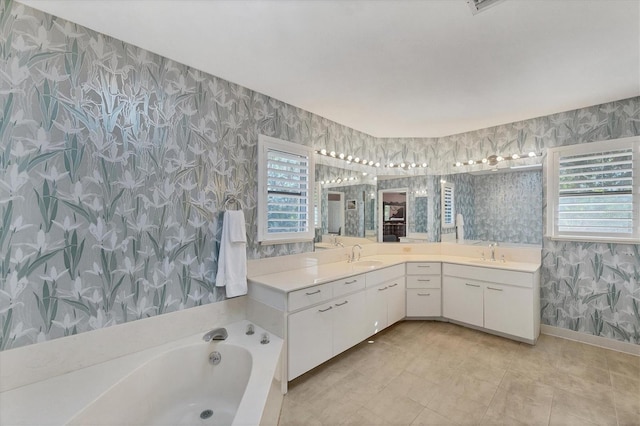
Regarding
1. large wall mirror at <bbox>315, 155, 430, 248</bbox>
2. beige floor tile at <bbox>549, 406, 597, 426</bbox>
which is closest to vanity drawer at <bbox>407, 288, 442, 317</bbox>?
large wall mirror at <bbox>315, 155, 430, 248</bbox>

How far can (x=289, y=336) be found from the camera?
2191 millimetres

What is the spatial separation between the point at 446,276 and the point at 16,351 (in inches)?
153

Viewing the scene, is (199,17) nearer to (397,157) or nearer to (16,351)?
(16,351)

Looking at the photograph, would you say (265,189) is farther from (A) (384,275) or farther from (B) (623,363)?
(B) (623,363)

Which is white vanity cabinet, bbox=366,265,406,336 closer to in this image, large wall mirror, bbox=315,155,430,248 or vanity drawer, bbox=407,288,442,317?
vanity drawer, bbox=407,288,442,317

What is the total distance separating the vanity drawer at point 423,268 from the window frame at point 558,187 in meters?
1.30

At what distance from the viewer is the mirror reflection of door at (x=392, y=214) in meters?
3.98

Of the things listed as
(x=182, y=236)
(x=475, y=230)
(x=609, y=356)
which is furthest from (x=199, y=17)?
(x=609, y=356)

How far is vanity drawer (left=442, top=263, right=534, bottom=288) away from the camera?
296 centimetres

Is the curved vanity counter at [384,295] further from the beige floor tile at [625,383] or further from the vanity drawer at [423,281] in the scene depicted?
the beige floor tile at [625,383]

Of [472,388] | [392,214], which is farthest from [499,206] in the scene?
[472,388]

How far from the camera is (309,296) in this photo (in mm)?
2332

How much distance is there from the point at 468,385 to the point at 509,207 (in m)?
2.40

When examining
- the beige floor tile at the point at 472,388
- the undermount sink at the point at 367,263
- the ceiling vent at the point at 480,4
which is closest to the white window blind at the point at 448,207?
the undermount sink at the point at 367,263
